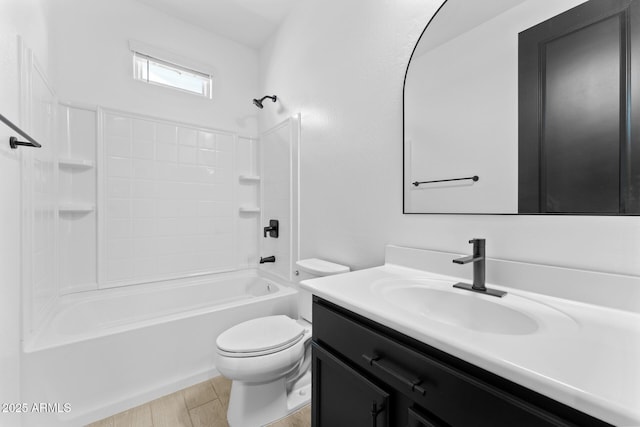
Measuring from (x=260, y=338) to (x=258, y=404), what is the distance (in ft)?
1.10

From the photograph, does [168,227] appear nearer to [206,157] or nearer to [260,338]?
[206,157]

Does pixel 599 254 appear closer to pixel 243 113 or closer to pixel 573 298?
pixel 573 298

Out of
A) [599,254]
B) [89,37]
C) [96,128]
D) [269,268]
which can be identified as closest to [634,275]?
[599,254]

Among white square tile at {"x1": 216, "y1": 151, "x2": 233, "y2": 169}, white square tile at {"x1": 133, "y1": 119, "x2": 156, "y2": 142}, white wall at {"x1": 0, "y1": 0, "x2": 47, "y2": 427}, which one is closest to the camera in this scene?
white wall at {"x1": 0, "y1": 0, "x2": 47, "y2": 427}

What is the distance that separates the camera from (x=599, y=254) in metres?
0.77

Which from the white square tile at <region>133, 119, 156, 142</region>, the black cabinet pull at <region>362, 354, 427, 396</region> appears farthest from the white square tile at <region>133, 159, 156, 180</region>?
the black cabinet pull at <region>362, 354, 427, 396</region>

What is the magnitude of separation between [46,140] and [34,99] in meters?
0.31

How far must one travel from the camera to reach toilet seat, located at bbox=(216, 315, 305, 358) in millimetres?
1272

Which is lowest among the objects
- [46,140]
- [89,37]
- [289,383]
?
[289,383]

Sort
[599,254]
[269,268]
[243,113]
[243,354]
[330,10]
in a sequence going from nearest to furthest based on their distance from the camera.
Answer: [599,254] → [243,354] → [330,10] → [269,268] → [243,113]

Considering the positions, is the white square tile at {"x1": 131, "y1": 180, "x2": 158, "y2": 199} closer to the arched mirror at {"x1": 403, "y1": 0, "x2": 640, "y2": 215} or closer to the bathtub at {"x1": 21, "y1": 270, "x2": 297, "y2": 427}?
the bathtub at {"x1": 21, "y1": 270, "x2": 297, "y2": 427}

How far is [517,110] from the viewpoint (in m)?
0.92

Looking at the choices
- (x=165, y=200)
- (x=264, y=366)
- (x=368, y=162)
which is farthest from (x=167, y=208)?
(x=368, y=162)

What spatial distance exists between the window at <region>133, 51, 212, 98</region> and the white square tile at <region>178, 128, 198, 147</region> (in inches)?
14.5
